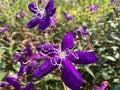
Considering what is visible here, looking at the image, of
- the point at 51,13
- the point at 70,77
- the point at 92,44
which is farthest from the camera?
the point at 92,44

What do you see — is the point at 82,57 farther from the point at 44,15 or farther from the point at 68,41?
the point at 44,15

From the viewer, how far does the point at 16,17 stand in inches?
130

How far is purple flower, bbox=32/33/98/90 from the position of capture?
1.02 meters

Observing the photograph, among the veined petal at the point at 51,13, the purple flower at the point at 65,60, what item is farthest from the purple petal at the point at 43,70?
the veined petal at the point at 51,13

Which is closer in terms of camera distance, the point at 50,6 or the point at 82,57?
the point at 82,57

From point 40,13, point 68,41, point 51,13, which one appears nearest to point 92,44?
point 40,13

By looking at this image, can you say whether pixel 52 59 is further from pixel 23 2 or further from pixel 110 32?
pixel 23 2

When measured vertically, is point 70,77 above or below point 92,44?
below

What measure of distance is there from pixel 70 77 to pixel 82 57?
8cm

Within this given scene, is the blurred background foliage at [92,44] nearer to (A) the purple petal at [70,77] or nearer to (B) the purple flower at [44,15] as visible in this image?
(B) the purple flower at [44,15]

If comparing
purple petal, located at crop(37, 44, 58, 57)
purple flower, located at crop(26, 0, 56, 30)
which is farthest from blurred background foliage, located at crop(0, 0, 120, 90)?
purple petal, located at crop(37, 44, 58, 57)

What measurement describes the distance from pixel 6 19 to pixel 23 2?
1.69m

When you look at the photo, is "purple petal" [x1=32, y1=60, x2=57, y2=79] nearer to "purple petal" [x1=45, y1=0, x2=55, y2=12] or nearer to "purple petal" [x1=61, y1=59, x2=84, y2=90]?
"purple petal" [x1=61, y1=59, x2=84, y2=90]

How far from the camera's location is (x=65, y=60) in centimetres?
108
